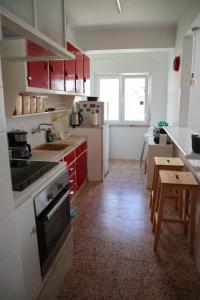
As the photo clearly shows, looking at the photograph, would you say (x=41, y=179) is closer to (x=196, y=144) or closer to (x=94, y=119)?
(x=196, y=144)

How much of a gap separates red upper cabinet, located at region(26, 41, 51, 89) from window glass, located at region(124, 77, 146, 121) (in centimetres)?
306

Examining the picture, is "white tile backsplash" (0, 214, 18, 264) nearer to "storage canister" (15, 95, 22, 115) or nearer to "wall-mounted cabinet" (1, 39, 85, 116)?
"wall-mounted cabinet" (1, 39, 85, 116)

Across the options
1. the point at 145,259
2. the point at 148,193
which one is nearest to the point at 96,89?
the point at 148,193

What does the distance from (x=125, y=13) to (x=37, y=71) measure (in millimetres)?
1903

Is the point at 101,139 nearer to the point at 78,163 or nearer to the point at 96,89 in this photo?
the point at 78,163

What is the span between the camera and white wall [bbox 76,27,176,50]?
3947 millimetres

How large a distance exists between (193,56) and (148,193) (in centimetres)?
216

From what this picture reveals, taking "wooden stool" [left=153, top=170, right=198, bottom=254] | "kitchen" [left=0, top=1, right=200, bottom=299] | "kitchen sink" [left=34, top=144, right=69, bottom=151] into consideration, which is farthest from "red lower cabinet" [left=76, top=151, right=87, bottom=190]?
"wooden stool" [left=153, top=170, right=198, bottom=254]

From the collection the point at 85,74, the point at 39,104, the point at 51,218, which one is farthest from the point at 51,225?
the point at 85,74

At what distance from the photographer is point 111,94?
541 cm

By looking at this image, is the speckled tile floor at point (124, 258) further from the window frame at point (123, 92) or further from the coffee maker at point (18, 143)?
the window frame at point (123, 92)

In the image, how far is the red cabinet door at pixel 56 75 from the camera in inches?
106

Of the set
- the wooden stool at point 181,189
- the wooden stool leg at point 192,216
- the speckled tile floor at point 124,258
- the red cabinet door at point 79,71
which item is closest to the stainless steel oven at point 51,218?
the speckled tile floor at point 124,258

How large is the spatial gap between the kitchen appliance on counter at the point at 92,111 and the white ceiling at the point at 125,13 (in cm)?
134
